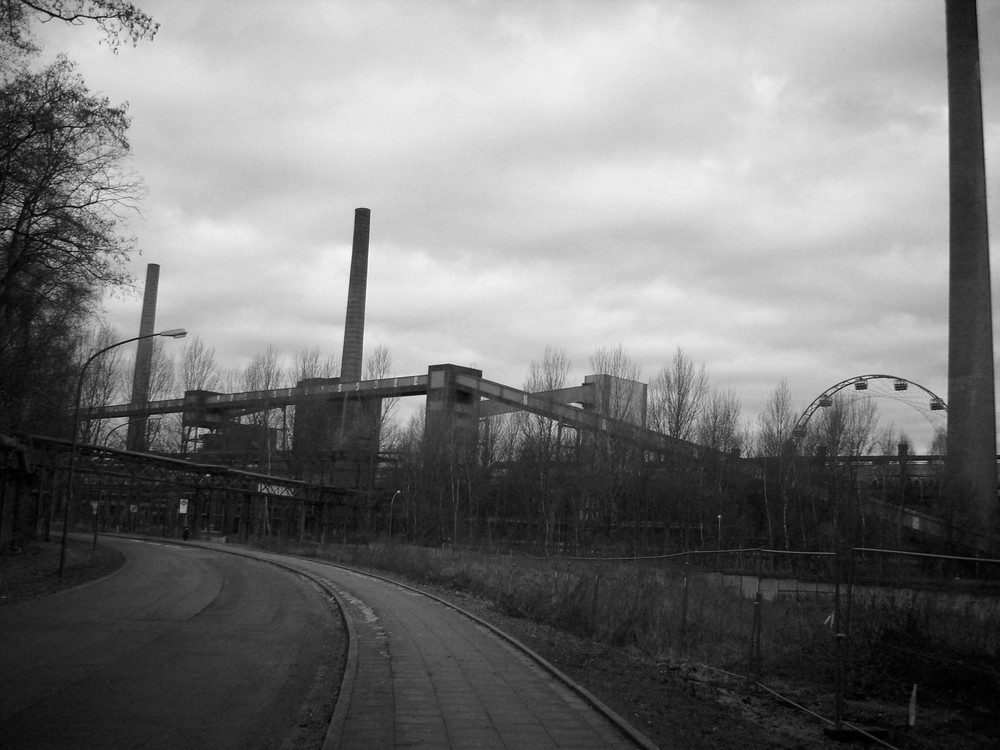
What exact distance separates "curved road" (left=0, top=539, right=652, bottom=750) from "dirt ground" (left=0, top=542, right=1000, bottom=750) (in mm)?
459

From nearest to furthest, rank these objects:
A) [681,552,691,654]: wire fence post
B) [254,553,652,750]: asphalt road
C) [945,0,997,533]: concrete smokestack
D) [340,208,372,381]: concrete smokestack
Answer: [254,553,652,750]: asphalt road
[681,552,691,654]: wire fence post
[945,0,997,533]: concrete smokestack
[340,208,372,381]: concrete smokestack

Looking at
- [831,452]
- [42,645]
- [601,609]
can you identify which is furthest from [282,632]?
[831,452]

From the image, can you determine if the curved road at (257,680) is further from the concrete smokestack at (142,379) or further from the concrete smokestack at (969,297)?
the concrete smokestack at (142,379)

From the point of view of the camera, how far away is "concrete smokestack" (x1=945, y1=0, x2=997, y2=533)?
38.2 metres

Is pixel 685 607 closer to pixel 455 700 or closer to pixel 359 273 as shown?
pixel 455 700

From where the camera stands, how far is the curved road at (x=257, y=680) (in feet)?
30.6

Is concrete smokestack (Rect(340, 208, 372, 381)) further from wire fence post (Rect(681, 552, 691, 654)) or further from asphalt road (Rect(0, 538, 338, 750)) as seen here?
wire fence post (Rect(681, 552, 691, 654))

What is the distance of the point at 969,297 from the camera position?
38.1 meters

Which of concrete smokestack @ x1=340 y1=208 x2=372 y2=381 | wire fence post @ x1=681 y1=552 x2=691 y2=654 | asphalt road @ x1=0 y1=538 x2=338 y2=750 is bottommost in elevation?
asphalt road @ x1=0 y1=538 x2=338 y2=750

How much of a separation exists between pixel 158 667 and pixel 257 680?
1.85 m

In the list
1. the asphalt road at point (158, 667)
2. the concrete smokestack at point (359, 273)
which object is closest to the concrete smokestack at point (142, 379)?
the concrete smokestack at point (359, 273)

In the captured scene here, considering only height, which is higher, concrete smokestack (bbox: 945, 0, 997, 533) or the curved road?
concrete smokestack (bbox: 945, 0, 997, 533)

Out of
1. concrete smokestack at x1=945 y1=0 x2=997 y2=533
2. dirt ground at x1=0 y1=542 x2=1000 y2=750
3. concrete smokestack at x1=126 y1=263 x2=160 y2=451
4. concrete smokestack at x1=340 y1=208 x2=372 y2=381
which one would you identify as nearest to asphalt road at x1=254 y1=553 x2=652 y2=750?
dirt ground at x1=0 y1=542 x2=1000 y2=750

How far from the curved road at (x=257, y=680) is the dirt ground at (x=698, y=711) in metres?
0.46
